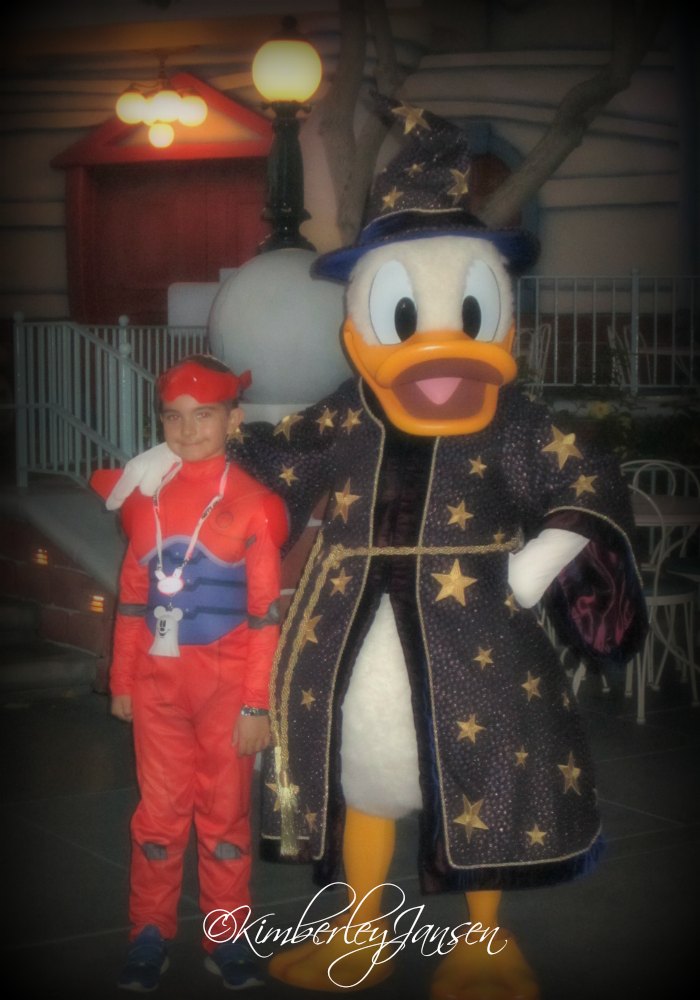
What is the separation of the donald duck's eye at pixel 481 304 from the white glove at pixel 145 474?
2.72 ft

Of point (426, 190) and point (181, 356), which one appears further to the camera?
point (181, 356)

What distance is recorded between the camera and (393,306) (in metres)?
3.08

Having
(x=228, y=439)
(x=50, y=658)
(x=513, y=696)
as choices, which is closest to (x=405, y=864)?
(x=513, y=696)

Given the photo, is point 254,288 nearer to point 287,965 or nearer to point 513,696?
point 513,696

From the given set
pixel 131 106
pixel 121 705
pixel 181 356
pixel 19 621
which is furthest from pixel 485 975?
pixel 131 106

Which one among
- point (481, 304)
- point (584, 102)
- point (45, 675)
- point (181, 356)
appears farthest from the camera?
point (584, 102)

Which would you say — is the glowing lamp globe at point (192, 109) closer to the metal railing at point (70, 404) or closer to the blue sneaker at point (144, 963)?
the metal railing at point (70, 404)

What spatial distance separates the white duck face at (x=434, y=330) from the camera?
2.96m

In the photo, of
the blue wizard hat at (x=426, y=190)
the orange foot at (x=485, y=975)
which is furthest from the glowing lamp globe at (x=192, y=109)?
the orange foot at (x=485, y=975)

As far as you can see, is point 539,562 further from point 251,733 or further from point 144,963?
point 144,963

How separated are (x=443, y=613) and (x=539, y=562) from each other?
26 centimetres

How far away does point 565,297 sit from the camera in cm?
1135

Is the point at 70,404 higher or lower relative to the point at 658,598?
higher

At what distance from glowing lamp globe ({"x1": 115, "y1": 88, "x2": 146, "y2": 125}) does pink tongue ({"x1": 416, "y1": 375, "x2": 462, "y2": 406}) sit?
8.50 metres
